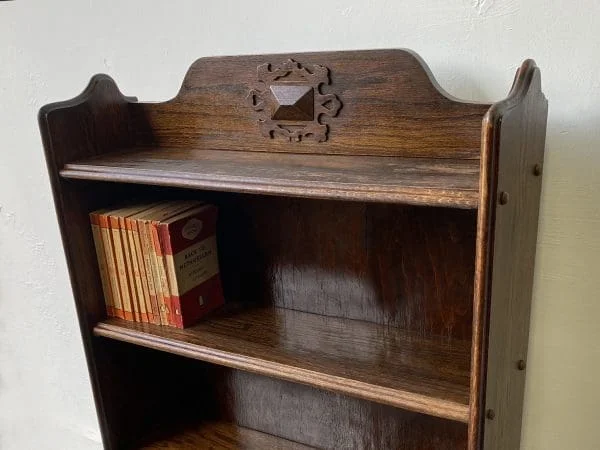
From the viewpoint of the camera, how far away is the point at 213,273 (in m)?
1.11

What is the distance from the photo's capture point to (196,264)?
3.48 ft

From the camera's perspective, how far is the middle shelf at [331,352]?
2.77 feet

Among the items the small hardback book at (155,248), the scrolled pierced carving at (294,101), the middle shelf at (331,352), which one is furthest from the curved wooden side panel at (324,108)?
the middle shelf at (331,352)

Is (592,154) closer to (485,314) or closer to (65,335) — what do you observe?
(485,314)

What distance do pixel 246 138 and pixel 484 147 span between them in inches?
18.6

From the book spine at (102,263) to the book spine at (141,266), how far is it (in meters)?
0.07

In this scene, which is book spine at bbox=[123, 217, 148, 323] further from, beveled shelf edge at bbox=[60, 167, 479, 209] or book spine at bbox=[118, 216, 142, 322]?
beveled shelf edge at bbox=[60, 167, 479, 209]

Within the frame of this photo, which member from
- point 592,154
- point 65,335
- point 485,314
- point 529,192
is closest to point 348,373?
point 485,314

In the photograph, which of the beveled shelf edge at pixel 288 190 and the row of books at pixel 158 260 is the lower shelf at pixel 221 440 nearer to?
the row of books at pixel 158 260

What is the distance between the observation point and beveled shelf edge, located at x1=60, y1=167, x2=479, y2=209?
2.34 feet

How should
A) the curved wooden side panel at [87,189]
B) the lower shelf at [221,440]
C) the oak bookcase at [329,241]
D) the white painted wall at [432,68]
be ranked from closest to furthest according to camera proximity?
the oak bookcase at [329,241]
the white painted wall at [432,68]
the curved wooden side panel at [87,189]
the lower shelf at [221,440]

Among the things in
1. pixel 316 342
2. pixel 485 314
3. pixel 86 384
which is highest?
pixel 485 314

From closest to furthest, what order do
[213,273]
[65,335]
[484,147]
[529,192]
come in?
[484,147] < [529,192] < [213,273] < [65,335]

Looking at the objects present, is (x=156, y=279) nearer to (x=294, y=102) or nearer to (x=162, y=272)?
(x=162, y=272)
